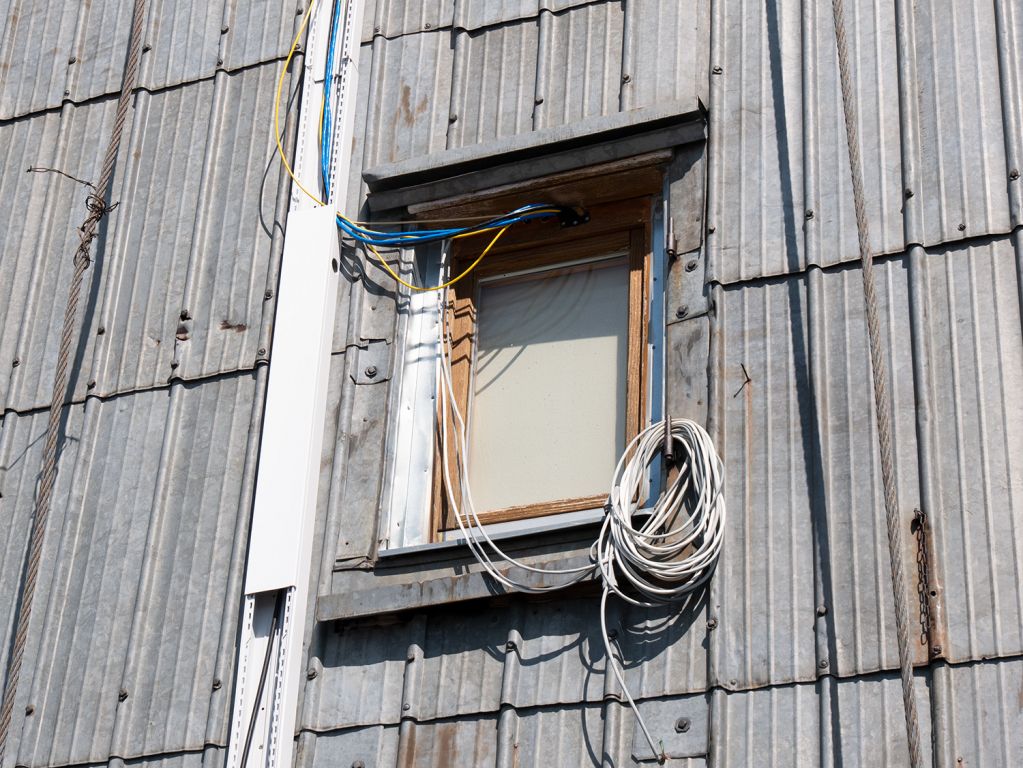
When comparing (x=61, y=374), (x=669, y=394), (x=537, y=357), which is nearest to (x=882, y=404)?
(x=669, y=394)

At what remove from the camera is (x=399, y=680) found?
7824 mm

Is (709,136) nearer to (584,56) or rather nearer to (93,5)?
(584,56)

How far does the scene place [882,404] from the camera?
7254mm

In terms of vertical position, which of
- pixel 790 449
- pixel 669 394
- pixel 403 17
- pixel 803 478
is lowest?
pixel 803 478

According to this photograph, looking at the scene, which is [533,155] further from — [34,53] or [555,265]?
[34,53]

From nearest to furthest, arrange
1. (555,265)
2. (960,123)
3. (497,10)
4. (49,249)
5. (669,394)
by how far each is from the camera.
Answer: (960,123) → (669,394) → (555,265) → (497,10) → (49,249)

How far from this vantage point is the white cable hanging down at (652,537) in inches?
293

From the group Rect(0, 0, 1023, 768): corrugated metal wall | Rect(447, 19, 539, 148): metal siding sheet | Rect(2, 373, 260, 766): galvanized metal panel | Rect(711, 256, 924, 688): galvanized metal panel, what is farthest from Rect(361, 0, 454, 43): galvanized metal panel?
Rect(711, 256, 924, 688): galvanized metal panel

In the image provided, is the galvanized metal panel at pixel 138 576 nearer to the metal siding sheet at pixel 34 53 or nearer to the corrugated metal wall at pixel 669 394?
the corrugated metal wall at pixel 669 394

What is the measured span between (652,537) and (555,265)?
73.0 inches

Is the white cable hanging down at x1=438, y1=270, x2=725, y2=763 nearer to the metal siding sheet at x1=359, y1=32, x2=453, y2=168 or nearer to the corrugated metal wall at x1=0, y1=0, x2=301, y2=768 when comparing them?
the corrugated metal wall at x1=0, y1=0, x2=301, y2=768

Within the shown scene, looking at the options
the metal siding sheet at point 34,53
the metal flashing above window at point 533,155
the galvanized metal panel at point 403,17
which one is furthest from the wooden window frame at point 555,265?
the metal siding sheet at point 34,53

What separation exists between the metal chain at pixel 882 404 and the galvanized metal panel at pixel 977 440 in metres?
0.19

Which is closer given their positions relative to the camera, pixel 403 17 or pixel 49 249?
pixel 403 17
